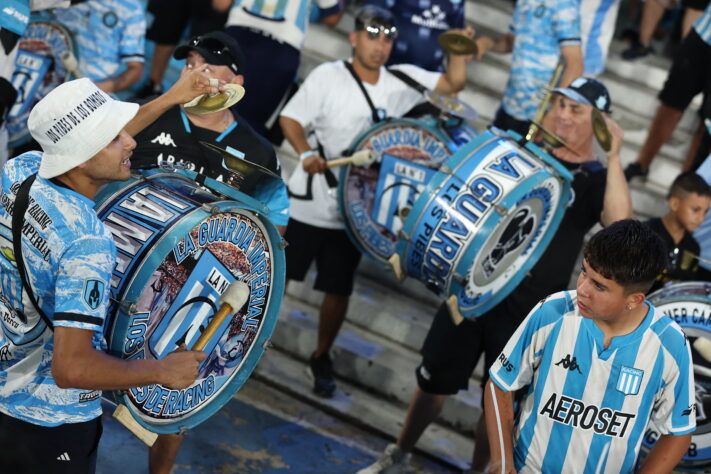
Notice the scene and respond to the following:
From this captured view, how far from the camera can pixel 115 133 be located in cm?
305

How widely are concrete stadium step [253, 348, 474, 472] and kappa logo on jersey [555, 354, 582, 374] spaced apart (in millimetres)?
2313

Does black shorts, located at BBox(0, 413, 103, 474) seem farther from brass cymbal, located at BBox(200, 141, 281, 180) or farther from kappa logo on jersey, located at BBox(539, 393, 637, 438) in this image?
kappa logo on jersey, located at BBox(539, 393, 637, 438)

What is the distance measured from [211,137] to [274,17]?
240cm

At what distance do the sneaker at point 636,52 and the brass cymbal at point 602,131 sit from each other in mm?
3694

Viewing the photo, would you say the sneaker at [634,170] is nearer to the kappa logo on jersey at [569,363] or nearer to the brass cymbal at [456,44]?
the brass cymbal at [456,44]

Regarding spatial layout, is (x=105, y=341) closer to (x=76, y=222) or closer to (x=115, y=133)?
(x=76, y=222)

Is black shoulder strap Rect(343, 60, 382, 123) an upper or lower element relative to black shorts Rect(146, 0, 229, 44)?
upper

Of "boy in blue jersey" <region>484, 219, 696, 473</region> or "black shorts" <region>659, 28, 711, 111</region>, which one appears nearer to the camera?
"boy in blue jersey" <region>484, 219, 696, 473</region>

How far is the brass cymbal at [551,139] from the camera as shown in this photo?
488 cm

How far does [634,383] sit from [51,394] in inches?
77.8

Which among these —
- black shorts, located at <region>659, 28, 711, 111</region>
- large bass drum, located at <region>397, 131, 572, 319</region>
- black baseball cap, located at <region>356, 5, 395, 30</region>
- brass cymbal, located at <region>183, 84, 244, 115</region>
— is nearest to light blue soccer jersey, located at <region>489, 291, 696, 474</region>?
large bass drum, located at <region>397, 131, 572, 319</region>

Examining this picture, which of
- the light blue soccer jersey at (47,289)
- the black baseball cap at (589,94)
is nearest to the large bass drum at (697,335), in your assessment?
the black baseball cap at (589,94)

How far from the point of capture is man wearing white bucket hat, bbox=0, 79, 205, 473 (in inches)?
113

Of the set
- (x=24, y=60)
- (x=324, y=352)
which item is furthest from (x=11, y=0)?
(x=324, y=352)
